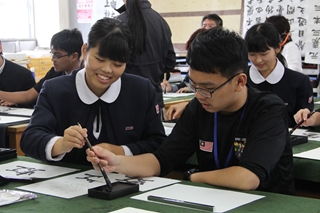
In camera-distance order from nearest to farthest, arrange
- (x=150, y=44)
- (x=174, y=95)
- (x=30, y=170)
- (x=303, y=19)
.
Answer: (x=30, y=170)
(x=150, y=44)
(x=174, y=95)
(x=303, y=19)

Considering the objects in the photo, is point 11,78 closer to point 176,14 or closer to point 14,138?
point 14,138

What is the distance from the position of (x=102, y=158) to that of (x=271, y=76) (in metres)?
1.51

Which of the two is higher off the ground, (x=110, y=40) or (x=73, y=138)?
(x=110, y=40)

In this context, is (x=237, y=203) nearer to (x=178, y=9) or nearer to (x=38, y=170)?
(x=38, y=170)

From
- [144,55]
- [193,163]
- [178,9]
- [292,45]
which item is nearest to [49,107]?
[193,163]

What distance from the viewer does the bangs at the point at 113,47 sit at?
5.56 ft

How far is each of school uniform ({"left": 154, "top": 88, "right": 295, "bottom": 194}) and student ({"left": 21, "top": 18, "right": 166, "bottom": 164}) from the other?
21 centimetres

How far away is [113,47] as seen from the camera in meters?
1.70

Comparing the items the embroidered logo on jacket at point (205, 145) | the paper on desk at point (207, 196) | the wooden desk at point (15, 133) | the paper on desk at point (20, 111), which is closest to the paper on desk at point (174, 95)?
the paper on desk at point (20, 111)

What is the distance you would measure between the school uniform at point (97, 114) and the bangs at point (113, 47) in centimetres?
17

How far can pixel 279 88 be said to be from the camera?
9.09ft

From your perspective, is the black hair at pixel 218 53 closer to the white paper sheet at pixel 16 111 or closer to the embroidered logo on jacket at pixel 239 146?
the embroidered logo on jacket at pixel 239 146

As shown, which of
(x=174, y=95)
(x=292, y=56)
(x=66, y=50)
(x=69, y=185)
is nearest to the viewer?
(x=69, y=185)

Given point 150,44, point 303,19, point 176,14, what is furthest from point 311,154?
point 176,14
